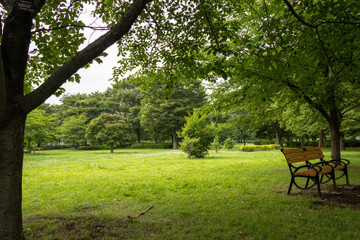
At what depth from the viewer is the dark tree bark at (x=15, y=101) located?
2713 mm

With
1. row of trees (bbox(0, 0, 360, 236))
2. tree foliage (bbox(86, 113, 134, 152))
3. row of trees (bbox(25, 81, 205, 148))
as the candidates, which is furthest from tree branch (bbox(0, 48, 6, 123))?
tree foliage (bbox(86, 113, 134, 152))

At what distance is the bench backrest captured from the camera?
542 centimetres

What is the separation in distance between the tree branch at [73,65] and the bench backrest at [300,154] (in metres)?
4.69

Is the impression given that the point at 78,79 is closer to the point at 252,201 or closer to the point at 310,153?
the point at 252,201

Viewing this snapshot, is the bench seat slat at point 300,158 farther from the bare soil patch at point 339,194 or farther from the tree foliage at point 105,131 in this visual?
the tree foliage at point 105,131

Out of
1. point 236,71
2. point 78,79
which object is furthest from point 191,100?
point 78,79

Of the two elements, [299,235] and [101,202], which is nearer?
[299,235]

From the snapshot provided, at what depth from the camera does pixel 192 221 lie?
3812 mm

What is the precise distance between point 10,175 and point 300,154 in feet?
20.9

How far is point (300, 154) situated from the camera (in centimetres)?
582

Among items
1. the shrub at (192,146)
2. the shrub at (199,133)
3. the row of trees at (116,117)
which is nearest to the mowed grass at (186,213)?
the row of trees at (116,117)

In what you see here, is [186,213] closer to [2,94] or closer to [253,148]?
[2,94]

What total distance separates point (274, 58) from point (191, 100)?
36148 mm

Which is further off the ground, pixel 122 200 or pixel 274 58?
pixel 274 58
